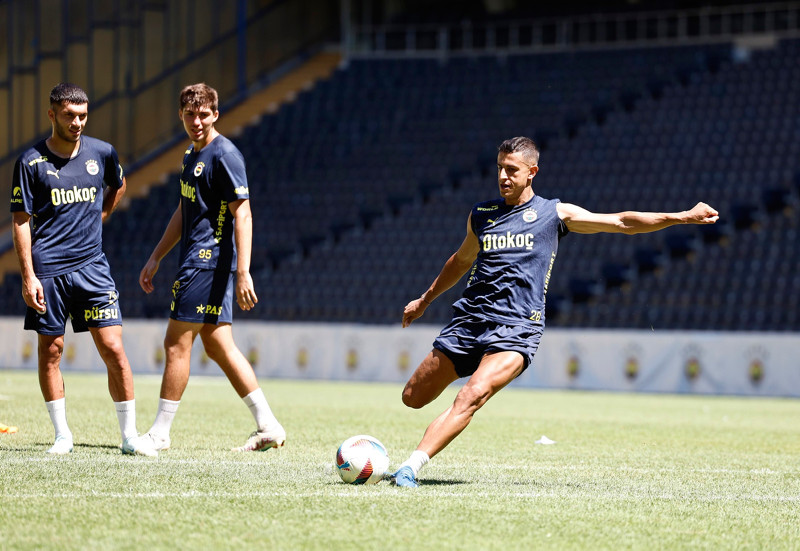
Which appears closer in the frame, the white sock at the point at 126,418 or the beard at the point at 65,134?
the beard at the point at 65,134

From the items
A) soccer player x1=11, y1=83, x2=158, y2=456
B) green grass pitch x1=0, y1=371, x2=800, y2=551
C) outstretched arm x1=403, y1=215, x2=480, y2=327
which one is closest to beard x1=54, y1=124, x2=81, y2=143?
soccer player x1=11, y1=83, x2=158, y2=456

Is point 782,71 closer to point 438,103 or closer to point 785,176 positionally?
point 785,176

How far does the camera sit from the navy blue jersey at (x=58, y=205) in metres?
7.17

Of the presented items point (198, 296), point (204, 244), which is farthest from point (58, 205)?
point (198, 296)

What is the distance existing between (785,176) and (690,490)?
732 inches

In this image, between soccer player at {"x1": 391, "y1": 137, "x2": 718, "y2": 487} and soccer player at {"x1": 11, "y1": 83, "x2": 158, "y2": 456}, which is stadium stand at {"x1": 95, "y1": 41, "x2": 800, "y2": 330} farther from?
soccer player at {"x1": 11, "y1": 83, "x2": 158, "y2": 456}

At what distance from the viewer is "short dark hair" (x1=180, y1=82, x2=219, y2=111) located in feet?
24.1

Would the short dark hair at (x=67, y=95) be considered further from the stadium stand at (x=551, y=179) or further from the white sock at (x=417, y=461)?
the stadium stand at (x=551, y=179)

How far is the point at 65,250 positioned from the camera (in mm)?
7266

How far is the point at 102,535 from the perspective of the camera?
4551 mm

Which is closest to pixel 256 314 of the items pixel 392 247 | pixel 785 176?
pixel 392 247

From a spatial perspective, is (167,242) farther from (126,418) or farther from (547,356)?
(547,356)

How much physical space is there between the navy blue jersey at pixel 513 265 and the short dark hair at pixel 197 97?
2069 millimetres

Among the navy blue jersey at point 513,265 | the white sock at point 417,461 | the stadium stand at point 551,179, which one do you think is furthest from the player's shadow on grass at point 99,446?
the stadium stand at point 551,179
